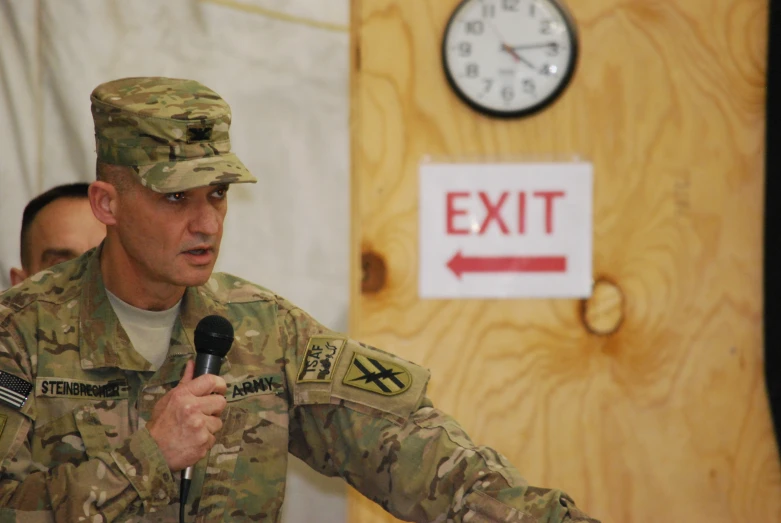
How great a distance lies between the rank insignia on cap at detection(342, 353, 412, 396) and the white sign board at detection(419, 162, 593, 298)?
1.00m

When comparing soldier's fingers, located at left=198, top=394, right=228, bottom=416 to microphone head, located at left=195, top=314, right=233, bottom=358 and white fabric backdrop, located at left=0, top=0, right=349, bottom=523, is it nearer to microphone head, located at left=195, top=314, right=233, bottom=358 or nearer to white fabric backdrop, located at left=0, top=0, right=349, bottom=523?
microphone head, located at left=195, top=314, right=233, bottom=358

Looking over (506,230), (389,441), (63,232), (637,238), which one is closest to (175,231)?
(389,441)

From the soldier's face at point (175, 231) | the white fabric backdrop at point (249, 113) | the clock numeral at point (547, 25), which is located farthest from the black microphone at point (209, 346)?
the clock numeral at point (547, 25)

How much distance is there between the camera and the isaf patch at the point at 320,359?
187 centimetres

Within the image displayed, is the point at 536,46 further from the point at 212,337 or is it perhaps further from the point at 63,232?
the point at 212,337

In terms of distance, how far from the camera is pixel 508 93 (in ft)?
9.30

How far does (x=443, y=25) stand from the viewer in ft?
9.37

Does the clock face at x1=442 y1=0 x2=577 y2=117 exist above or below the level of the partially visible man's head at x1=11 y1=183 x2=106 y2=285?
above

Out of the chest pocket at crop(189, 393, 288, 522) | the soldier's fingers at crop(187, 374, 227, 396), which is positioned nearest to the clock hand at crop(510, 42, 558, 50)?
the chest pocket at crop(189, 393, 288, 522)

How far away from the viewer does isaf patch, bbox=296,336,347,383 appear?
1.87 meters

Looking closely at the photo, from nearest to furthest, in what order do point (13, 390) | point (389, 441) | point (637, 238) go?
point (13, 390)
point (389, 441)
point (637, 238)

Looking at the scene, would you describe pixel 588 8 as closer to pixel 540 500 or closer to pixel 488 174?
pixel 488 174

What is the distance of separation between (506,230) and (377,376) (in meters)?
1.11

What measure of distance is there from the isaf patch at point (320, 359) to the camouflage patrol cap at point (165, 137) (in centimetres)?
35
